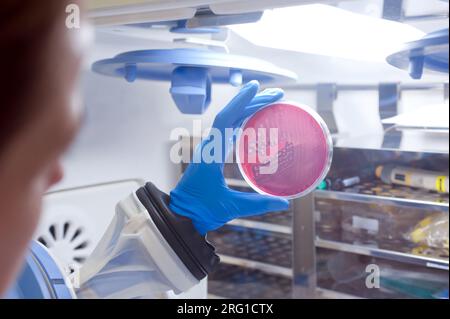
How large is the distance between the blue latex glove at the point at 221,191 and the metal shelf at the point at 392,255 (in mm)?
799

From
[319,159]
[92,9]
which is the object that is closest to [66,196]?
[92,9]

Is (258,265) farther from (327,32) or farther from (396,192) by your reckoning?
(327,32)

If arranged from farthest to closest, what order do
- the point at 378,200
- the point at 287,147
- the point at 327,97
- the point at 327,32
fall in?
the point at 327,97
the point at 378,200
the point at 327,32
the point at 287,147

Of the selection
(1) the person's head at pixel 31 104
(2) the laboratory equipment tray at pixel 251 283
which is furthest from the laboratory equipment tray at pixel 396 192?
(1) the person's head at pixel 31 104

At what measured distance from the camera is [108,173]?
3.66 feet

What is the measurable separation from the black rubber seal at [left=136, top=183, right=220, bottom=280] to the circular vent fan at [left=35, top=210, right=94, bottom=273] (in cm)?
41

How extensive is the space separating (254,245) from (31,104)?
1471 millimetres

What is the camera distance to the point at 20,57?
0.60 feet

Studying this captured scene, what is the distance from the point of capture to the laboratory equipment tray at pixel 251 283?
153 cm

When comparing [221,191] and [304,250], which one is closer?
[221,191]

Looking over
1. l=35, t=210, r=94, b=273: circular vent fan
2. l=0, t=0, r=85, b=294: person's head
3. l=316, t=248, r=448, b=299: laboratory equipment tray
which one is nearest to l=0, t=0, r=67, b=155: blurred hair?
l=0, t=0, r=85, b=294: person's head

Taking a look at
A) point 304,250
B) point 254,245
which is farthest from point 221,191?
point 254,245

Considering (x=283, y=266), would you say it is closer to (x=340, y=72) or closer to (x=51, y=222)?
(x=340, y=72)

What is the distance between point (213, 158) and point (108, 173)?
0.56m
